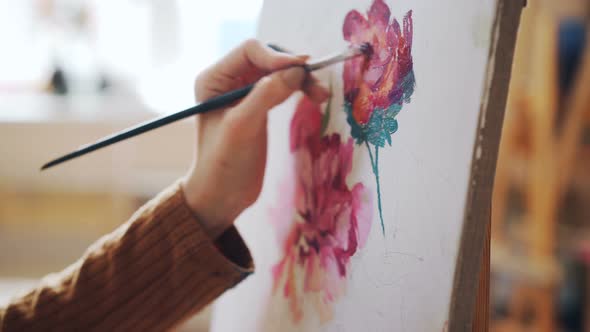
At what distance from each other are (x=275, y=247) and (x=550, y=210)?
51.8 inches

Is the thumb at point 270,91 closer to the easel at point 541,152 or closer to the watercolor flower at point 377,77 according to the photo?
the watercolor flower at point 377,77

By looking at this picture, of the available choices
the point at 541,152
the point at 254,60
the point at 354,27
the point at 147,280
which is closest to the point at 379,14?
the point at 354,27

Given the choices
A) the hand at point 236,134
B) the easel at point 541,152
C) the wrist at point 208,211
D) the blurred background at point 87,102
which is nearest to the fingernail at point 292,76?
the hand at point 236,134

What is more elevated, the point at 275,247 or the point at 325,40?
the point at 325,40

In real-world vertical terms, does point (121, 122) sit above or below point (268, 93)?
below

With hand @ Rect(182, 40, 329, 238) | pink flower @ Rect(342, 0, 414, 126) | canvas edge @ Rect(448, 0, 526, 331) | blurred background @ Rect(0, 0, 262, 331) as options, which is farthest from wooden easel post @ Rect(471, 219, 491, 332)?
blurred background @ Rect(0, 0, 262, 331)

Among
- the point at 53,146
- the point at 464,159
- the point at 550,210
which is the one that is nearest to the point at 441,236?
the point at 464,159

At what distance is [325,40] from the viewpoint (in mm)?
575

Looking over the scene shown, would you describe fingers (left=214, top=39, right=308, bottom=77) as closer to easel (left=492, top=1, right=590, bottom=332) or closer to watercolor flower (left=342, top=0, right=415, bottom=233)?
watercolor flower (left=342, top=0, right=415, bottom=233)

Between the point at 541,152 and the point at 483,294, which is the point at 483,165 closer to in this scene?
the point at 483,294

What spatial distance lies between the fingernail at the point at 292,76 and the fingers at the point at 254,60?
11 mm

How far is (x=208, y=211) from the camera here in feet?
1.93

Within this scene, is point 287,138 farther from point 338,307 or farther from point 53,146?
point 53,146

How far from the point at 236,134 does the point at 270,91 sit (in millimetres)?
57
